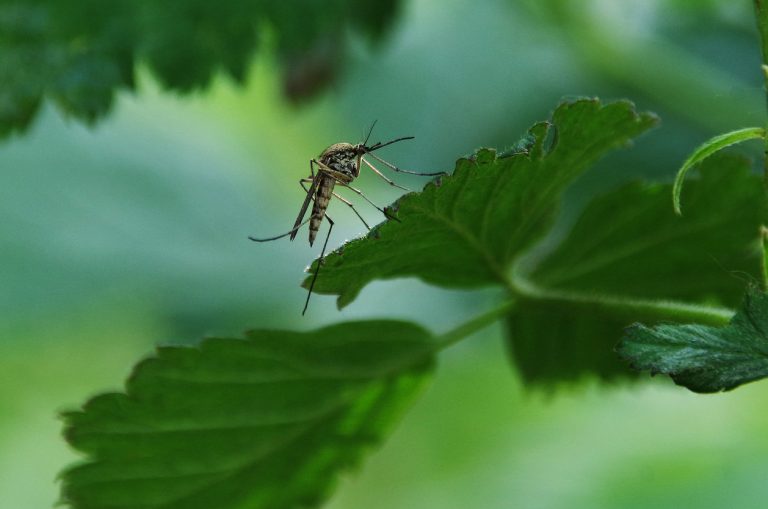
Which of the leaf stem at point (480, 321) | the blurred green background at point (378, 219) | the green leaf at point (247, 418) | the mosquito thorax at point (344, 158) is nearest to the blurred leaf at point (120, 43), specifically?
the mosquito thorax at point (344, 158)

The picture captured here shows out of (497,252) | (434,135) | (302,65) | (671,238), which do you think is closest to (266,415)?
(497,252)

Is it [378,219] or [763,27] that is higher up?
[378,219]

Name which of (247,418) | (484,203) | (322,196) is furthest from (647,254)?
(322,196)

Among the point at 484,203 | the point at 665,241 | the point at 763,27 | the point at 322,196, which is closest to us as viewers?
the point at 763,27

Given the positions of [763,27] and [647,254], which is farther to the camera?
[647,254]

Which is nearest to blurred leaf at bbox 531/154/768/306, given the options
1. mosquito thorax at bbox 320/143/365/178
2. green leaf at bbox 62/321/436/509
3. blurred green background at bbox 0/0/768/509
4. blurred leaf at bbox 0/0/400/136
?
green leaf at bbox 62/321/436/509

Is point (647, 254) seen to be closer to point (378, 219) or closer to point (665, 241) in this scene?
point (665, 241)

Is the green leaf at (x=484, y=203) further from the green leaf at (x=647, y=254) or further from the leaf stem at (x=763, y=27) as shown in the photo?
the leaf stem at (x=763, y=27)

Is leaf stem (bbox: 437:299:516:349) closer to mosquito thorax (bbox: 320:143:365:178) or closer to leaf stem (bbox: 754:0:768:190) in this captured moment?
leaf stem (bbox: 754:0:768:190)
